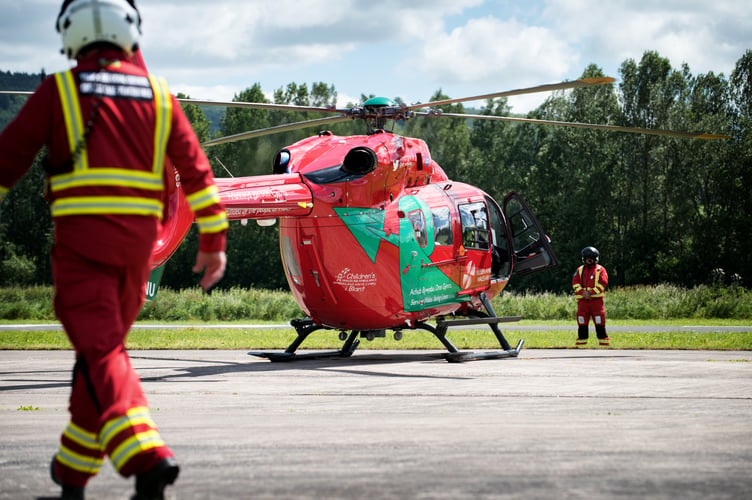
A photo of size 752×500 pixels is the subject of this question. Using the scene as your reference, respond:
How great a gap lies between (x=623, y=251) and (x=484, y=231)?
45258 mm

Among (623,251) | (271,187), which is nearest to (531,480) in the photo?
(271,187)

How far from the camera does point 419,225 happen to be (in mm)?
13258

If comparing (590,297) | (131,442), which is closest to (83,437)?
(131,442)

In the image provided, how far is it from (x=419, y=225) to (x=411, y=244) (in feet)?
1.17

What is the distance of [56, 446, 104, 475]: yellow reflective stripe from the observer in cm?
409

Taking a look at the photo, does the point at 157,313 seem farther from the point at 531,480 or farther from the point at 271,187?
the point at 531,480

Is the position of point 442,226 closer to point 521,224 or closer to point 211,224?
point 521,224

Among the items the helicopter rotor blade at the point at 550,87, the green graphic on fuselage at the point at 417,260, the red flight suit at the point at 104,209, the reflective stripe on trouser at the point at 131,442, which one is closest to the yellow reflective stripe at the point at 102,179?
the red flight suit at the point at 104,209

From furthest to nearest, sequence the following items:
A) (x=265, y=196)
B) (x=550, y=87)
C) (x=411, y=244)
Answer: (x=411, y=244) → (x=265, y=196) → (x=550, y=87)

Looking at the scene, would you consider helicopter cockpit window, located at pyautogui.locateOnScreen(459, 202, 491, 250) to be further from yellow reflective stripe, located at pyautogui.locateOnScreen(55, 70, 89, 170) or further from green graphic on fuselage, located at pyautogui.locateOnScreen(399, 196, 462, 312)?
yellow reflective stripe, located at pyautogui.locateOnScreen(55, 70, 89, 170)

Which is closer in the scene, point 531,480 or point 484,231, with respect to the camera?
point 531,480

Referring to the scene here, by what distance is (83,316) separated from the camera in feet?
13.4

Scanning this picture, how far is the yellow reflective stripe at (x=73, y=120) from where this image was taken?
4215 millimetres

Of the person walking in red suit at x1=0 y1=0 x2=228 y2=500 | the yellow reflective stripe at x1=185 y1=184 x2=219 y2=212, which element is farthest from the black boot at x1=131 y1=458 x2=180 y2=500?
the yellow reflective stripe at x1=185 y1=184 x2=219 y2=212
